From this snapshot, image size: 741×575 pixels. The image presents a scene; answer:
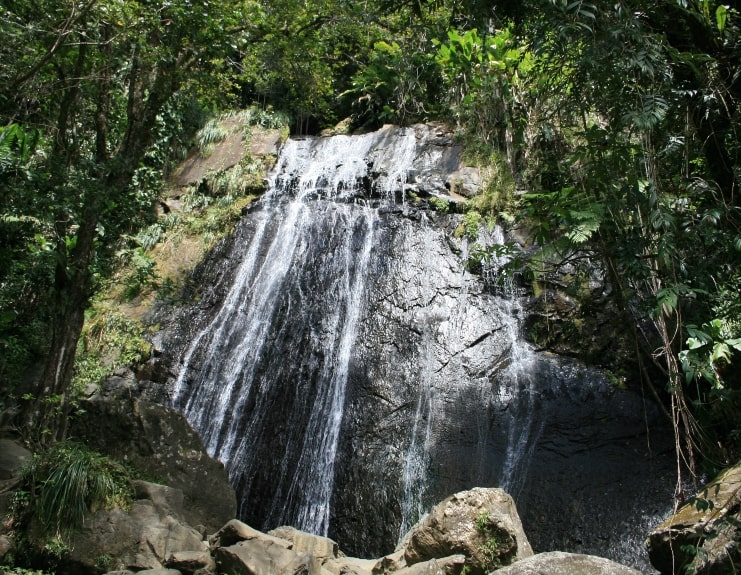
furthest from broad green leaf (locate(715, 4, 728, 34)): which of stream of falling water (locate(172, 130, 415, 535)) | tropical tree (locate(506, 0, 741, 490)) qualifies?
stream of falling water (locate(172, 130, 415, 535))

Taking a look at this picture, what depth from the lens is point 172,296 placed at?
34.9ft

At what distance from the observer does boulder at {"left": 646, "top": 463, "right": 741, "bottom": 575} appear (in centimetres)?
353

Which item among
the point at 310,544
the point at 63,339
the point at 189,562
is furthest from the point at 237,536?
the point at 63,339

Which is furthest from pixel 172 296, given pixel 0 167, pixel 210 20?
pixel 210 20

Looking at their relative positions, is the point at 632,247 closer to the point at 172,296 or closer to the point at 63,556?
the point at 63,556

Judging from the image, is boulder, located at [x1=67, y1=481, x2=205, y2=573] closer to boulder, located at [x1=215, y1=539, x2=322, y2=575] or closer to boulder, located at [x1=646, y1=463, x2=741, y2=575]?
boulder, located at [x1=215, y1=539, x2=322, y2=575]

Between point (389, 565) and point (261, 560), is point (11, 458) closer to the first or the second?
point (261, 560)

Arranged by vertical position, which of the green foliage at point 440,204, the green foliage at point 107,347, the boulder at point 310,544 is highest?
the green foliage at point 440,204

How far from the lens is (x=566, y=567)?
388 centimetres

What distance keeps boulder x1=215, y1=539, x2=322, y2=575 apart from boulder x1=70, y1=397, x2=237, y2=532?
4.51 ft

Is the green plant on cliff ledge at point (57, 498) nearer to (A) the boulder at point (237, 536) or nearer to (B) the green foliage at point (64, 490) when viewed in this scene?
(B) the green foliage at point (64, 490)

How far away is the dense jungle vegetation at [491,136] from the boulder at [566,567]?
869 mm

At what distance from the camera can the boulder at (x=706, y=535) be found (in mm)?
3525

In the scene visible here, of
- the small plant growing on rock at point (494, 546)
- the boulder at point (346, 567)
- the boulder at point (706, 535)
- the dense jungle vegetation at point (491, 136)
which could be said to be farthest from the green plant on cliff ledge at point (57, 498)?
the boulder at point (706, 535)
